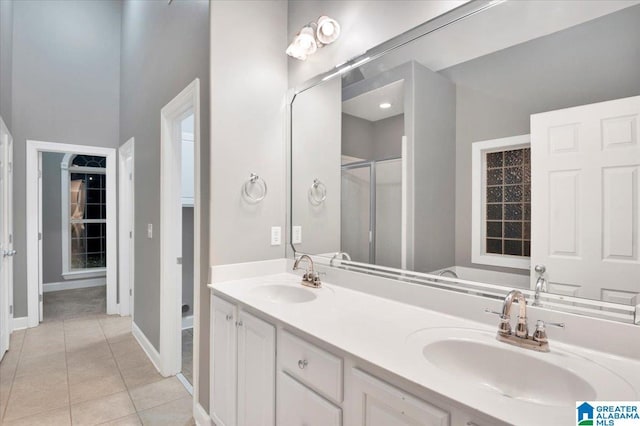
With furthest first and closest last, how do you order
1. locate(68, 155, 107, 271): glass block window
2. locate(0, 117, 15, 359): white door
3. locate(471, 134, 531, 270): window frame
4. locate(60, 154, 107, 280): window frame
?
locate(68, 155, 107, 271): glass block window → locate(60, 154, 107, 280): window frame → locate(0, 117, 15, 359): white door → locate(471, 134, 531, 270): window frame

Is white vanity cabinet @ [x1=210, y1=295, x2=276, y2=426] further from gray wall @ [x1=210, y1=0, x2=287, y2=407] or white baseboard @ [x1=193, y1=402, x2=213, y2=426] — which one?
gray wall @ [x1=210, y1=0, x2=287, y2=407]

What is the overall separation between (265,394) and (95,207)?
5.75 m

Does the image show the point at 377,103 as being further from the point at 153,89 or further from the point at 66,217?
the point at 66,217

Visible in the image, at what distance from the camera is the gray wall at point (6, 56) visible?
3051 millimetres

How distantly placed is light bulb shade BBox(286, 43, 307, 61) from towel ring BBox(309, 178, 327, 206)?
29.8 inches

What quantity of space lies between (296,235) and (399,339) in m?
1.19

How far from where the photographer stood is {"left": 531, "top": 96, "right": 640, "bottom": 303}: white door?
0.94 m

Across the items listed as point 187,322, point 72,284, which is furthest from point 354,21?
point 72,284

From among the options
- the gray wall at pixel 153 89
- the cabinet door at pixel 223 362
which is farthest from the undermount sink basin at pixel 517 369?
the gray wall at pixel 153 89

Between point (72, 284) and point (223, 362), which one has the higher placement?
point (223, 362)

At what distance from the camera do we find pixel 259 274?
203 cm

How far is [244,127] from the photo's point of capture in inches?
77.4

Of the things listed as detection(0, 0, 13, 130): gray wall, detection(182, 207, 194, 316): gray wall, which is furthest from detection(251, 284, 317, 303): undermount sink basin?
detection(0, 0, 13, 130): gray wall

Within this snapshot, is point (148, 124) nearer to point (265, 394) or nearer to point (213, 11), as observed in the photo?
point (213, 11)
